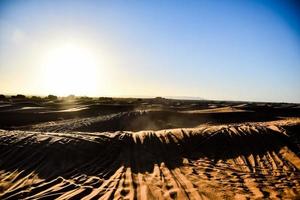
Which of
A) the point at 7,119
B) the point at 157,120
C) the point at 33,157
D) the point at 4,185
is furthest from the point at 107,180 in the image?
the point at 7,119

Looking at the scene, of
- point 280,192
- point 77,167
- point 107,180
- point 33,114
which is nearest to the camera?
point 280,192

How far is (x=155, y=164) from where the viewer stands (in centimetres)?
873

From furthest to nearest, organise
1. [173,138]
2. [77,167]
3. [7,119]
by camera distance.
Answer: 1. [7,119]
2. [173,138]
3. [77,167]

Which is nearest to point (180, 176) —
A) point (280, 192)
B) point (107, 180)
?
point (107, 180)

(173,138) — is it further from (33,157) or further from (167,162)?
(33,157)

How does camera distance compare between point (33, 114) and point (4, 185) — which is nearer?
point (4, 185)

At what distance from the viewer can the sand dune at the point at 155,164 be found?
6.38 metres

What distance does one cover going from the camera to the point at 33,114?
22281mm

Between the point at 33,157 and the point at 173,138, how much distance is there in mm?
5620

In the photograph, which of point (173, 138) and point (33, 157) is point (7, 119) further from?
point (173, 138)

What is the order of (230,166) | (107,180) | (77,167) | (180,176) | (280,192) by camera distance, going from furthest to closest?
(230,166), (77,167), (180,176), (107,180), (280,192)

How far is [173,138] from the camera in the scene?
449 inches

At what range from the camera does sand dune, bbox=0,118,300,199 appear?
638cm

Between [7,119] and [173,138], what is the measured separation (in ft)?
50.6
